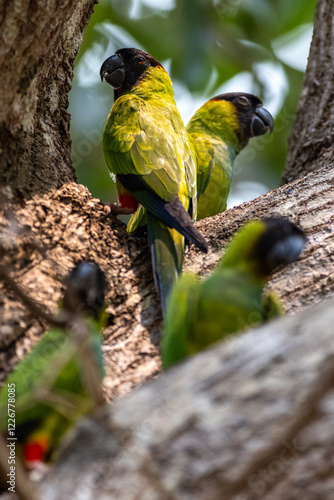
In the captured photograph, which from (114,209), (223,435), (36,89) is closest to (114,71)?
(114,209)

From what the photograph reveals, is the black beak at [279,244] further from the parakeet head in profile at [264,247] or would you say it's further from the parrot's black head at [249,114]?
the parrot's black head at [249,114]

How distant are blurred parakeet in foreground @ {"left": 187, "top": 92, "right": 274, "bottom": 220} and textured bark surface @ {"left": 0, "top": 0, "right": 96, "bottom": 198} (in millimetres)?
1215

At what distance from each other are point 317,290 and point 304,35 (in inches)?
148

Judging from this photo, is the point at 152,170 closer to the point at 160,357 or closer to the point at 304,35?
the point at 160,357

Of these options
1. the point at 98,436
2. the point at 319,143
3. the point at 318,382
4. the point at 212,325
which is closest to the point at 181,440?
the point at 98,436

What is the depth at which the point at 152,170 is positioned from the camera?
2.39 meters

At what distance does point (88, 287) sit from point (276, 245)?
0.56 m

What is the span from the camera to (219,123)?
12.4 ft

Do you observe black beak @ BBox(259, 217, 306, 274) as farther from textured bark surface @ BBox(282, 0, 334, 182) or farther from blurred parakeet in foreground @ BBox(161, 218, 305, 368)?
textured bark surface @ BBox(282, 0, 334, 182)

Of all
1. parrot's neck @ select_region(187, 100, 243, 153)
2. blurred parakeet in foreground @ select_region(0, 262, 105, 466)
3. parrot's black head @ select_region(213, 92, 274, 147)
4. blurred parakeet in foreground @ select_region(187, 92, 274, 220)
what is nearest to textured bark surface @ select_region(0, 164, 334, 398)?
blurred parakeet in foreground @ select_region(0, 262, 105, 466)

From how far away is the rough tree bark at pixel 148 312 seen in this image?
0.97m

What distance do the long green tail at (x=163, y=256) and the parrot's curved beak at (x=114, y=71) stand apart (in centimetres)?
128

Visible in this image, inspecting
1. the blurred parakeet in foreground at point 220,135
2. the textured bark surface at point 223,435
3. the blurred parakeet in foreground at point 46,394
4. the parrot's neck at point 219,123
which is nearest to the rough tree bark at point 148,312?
the textured bark surface at point 223,435

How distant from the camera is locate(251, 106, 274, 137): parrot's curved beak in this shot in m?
3.92
